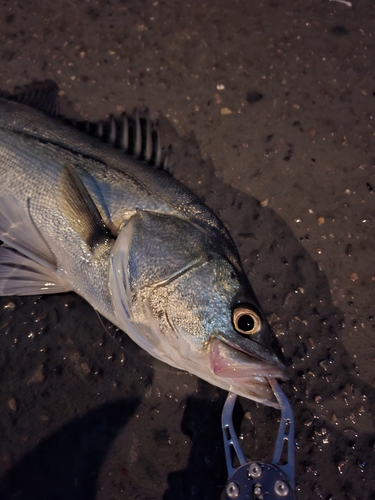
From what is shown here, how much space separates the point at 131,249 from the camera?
216cm

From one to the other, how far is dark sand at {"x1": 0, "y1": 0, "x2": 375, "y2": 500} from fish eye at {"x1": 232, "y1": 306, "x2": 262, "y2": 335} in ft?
2.19

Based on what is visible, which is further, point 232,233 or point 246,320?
point 232,233

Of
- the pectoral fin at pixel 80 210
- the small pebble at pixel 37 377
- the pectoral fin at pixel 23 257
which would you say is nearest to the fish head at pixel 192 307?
the pectoral fin at pixel 80 210

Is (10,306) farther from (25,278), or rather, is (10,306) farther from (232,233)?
(232,233)

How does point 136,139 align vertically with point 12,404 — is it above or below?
above

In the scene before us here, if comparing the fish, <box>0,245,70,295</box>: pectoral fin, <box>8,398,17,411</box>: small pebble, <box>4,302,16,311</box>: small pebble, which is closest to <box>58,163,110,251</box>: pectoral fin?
the fish

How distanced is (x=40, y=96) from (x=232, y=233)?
158 centimetres

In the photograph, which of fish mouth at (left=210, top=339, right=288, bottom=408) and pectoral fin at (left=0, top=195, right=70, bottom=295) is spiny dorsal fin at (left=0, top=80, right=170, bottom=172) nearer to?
pectoral fin at (left=0, top=195, right=70, bottom=295)

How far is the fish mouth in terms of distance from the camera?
73.6 inches

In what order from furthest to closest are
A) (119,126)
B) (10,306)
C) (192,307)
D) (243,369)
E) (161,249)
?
(119,126) → (10,306) → (161,249) → (192,307) → (243,369)

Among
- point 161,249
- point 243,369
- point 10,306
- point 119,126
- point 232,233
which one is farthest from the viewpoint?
point 119,126

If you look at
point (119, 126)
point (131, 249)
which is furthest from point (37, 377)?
point (119, 126)

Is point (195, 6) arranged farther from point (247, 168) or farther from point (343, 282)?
point (343, 282)

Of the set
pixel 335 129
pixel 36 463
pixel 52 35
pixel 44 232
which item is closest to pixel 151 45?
pixel 52 35
